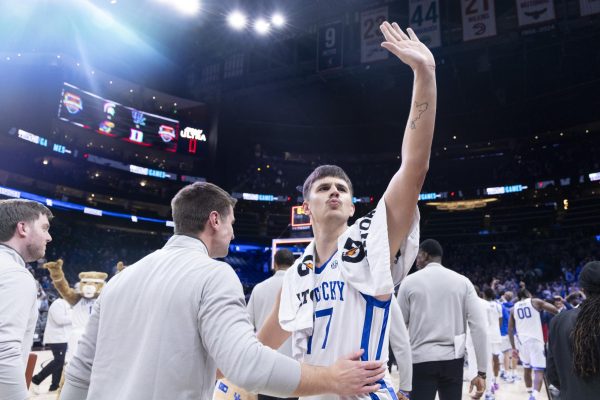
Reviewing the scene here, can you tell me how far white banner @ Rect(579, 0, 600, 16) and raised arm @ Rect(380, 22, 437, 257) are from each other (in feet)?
47.5

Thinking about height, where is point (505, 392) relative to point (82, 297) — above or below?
below

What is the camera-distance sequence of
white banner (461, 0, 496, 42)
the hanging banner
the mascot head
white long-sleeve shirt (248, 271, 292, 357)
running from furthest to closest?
the hanging banner → white banner (461, 0, 496, 42) → the mascot head → white long-sleeve shirt (248, 271, 292, 357)

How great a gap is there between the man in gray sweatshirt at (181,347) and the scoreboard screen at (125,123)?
2752 centimetres

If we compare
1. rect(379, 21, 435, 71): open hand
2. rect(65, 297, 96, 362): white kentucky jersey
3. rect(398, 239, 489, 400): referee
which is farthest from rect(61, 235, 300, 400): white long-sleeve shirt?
rect(65, 297, 96, 362): white kentucky jersey

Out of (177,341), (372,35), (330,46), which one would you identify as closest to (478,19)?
(372,35)

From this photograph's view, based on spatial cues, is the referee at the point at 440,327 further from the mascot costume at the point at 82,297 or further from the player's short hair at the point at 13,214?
the mascot costume at the point at 82,297

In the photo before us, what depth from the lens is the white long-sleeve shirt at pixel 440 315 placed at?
169 inches

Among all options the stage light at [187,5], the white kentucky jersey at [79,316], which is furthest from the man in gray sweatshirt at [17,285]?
the stage light at [187,5]

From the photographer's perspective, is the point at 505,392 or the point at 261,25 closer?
the point at 505,392

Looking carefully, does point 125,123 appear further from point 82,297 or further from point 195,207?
point 195,207

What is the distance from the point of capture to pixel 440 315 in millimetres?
4367

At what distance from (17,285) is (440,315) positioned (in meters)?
3.49

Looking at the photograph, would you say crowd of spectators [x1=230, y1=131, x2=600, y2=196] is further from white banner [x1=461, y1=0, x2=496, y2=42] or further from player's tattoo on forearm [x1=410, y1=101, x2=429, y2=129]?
player's tattoo on forearm [x1=410, y1=101, x2=429, y2=129]

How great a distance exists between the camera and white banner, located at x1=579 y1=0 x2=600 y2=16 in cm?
1313
